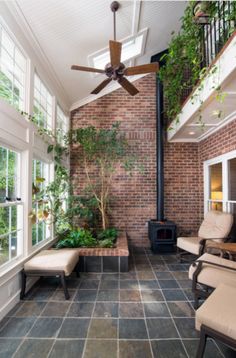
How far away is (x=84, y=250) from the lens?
359 cm

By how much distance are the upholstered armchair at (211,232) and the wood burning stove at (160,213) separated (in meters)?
0.48

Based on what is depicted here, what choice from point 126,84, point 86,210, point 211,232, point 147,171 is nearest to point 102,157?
point 147,171

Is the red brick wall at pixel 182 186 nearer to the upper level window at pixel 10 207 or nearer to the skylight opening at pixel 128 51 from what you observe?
the skylight opening at pixel 128 51

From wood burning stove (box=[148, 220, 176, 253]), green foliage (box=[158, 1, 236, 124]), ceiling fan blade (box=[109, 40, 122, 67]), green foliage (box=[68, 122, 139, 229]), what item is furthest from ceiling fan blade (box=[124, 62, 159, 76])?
wood burning stove (box=[148, 220, 176, 253])

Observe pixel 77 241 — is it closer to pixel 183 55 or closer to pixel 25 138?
pixel 25 138

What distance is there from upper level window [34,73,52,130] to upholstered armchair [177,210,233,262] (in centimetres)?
325

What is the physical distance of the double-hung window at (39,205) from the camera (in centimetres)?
333

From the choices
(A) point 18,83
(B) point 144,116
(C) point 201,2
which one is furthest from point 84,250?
(C) point 201,2

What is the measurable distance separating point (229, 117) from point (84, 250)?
3.35 metres

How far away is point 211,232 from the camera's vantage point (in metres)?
3.95

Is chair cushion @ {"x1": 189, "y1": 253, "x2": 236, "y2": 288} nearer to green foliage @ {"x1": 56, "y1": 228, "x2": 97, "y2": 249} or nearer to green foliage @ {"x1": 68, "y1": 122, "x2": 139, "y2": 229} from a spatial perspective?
green foliage @ {"x1": 56, "y1": 228, "x2": 97, "y2": 249}

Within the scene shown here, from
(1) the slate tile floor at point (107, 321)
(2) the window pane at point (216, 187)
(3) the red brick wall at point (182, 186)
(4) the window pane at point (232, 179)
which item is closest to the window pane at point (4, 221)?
(1) the slate tile floor at point (107, 321)

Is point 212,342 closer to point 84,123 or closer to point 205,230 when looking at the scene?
point 205,230

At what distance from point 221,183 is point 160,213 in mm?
1455
